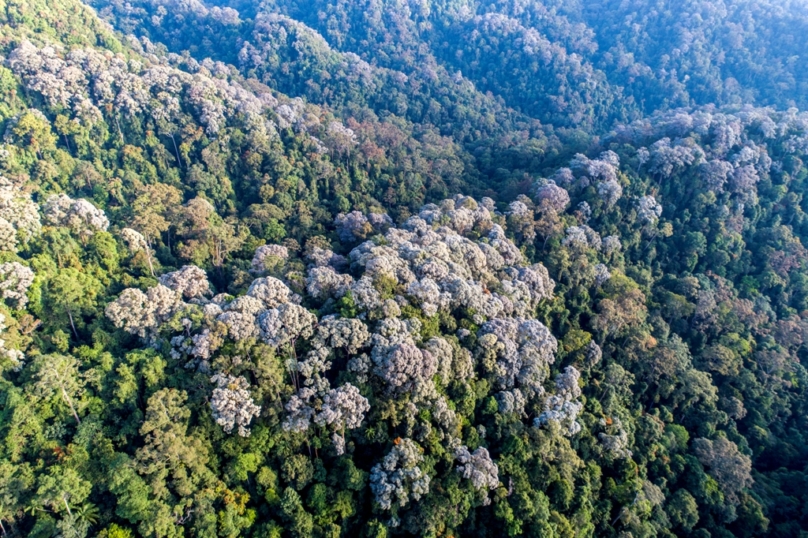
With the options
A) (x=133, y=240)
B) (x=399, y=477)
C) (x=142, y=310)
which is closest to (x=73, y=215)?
(x=133, y=240)

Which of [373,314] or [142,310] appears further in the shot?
[373,314]

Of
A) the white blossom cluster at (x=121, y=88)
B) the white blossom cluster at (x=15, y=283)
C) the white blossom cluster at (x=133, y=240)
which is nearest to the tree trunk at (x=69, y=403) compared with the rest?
the white blossom cluster at (x=15, y=283)

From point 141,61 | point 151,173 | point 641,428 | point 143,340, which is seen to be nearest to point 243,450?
point 143,340

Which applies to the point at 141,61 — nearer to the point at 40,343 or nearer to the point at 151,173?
the point at 151,173

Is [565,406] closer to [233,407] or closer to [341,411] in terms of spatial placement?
[341,411]

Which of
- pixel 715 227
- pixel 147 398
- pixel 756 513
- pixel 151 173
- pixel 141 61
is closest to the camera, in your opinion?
pixel 147 398

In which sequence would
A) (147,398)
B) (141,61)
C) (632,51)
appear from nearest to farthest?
(147,398)
(141,61)
(632,51)

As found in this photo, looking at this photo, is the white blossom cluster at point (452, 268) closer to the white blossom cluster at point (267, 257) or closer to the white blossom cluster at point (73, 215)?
the white blossom cluster at point (267, 257)
